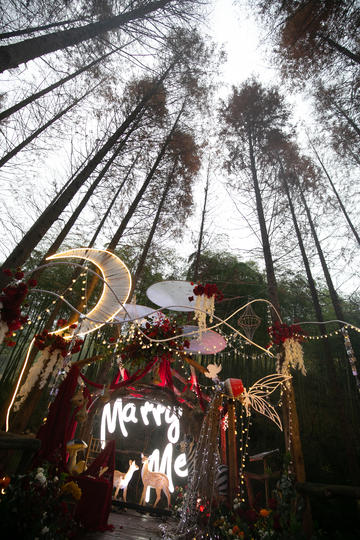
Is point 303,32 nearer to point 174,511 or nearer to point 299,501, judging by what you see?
point 299,501

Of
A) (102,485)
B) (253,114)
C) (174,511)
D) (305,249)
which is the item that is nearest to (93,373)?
(174,511)

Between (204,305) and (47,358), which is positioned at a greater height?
(204,305)

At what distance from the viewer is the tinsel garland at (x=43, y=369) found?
4.63 meters

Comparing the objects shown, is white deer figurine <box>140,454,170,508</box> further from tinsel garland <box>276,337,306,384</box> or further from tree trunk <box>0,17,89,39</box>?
tree trunk <box>0,17,89,39</box>

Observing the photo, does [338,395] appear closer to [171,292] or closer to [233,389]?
[233,389]

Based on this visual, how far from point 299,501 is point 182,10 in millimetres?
7426

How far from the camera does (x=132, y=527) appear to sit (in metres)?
5.24

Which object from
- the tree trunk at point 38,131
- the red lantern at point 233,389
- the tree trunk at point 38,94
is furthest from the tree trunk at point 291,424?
the tree trunk at point 38,131

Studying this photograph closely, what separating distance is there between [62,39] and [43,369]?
520 cm

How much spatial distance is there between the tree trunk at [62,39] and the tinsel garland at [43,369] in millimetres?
4264

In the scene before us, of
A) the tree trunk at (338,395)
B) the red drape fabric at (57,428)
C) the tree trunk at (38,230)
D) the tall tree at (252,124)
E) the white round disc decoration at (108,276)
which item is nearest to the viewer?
the tree trunk at (38,230)

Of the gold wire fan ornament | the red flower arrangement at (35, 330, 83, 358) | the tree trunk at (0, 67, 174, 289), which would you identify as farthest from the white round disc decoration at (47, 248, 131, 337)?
the gold wire fan ornament

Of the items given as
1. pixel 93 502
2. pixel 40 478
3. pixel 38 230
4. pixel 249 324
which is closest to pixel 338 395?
pixel 249 324

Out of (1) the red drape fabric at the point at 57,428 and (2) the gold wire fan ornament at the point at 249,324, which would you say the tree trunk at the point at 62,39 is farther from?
(1) the red drape fabric at the point at 57,428
